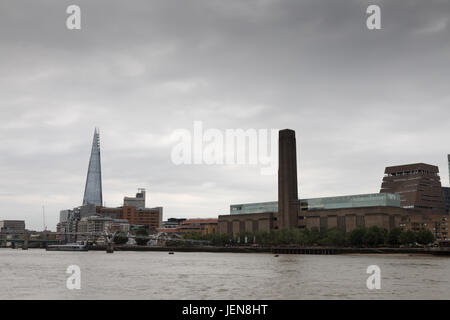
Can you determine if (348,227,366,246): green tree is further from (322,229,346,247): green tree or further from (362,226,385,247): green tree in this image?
(322,229,346,247): green tree

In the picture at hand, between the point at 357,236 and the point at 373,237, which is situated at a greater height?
the point at 357,236

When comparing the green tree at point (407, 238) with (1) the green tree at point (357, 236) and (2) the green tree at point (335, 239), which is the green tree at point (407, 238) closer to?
(1) the green tree at point (357, 236)

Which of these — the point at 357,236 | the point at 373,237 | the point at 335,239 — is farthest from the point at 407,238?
the point at 335,239

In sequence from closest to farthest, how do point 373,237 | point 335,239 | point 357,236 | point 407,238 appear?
1. point 407,238
2. point 373,237
3. point 357,236
4. point 335,239

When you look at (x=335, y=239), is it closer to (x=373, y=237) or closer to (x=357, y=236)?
(x=357, y=236)

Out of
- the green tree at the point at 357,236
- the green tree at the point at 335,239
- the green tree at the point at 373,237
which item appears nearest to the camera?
the green tree at the point at 373,237

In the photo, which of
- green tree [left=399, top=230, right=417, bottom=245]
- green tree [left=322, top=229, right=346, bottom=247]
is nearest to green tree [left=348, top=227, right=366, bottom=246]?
green tree [left=322, top=229, right=346, bottom=247]

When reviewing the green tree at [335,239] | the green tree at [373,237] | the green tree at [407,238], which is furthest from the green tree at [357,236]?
the green tree at [407,238]

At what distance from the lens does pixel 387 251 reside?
16638 cm

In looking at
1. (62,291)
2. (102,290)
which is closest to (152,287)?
(102,290)

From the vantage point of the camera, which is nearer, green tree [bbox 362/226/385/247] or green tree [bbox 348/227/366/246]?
green tree [bbox 362/226/385/247]

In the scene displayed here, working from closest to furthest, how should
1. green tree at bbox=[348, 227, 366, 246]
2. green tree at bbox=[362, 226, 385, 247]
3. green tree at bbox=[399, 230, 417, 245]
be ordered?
1. green tree at bbox=[399, 230, 417, 245]
2. green tree at bbox=[362, 226, 385, 247]
3. green tree at bbox=[348, 227, 366, 246]

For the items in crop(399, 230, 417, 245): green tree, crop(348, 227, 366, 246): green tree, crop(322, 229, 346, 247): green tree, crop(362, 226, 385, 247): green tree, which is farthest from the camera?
crop(322, 229, 346, 247): green tree
